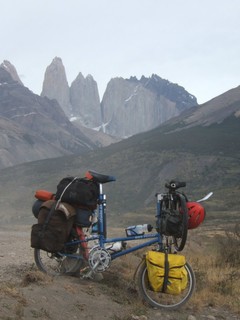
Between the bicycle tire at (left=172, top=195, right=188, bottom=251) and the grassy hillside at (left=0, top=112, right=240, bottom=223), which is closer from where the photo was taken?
the bicycle tire at (left=172, top=195, right=188, bottom=251)

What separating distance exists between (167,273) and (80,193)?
1754 mm

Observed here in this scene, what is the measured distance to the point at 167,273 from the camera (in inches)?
238

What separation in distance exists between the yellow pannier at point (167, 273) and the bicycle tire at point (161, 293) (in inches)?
4.4

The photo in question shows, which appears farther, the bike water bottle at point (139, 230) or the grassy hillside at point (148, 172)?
the grassy hillside at point (148, 172)

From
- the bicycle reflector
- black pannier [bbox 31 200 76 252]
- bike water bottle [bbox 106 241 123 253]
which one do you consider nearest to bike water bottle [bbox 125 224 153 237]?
bike water bottle [bbox 106 241 123 253]

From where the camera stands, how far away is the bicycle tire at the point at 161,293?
6.13 meters

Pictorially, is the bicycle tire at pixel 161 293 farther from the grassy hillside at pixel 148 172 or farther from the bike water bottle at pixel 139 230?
the grassy hillside at pixel 148 172

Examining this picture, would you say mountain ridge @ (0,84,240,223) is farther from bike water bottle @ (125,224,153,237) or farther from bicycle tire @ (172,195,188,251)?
bicycle tire @ (172,195,188,251)

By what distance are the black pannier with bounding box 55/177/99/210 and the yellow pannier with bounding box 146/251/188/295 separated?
1282 mm

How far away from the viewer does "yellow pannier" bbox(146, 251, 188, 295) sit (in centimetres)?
604

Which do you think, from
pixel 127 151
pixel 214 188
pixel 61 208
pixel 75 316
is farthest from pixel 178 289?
pixel 127 151

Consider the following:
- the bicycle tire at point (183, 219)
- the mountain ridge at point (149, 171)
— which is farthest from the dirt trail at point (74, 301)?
the mountain ridge at point (149, 171)

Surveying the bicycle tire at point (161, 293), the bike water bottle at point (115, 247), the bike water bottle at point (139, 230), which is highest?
the bike water bottle at point (139, 230)

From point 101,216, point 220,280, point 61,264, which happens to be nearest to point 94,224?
point 101,216
